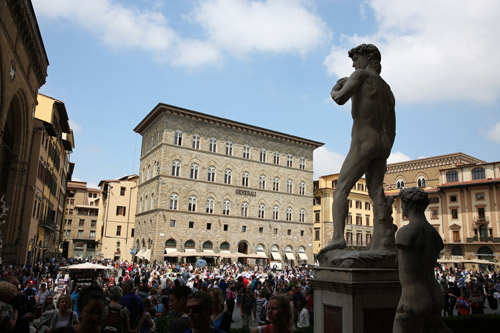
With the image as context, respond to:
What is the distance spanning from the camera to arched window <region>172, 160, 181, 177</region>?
4331 cm

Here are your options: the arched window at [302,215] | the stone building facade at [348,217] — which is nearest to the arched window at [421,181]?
the stone building facade at [348,217]

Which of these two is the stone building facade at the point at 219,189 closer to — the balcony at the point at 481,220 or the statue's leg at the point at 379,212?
the balcony at the point at 481,220

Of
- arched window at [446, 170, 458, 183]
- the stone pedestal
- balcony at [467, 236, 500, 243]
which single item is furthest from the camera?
arched window at [446, 170, 458, 183]

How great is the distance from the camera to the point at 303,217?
51188 millimetres

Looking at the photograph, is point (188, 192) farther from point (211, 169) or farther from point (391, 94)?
point (391, 94)

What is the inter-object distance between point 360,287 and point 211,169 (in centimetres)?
4212

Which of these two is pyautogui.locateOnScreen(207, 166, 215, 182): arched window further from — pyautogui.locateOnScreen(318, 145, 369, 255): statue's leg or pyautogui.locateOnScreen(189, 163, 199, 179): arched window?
pyautogui.locateOnScreen(318, 145, 369, 255): statue's leg

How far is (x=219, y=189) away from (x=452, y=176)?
1249 inches

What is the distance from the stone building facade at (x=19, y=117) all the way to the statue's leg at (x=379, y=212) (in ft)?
68.7

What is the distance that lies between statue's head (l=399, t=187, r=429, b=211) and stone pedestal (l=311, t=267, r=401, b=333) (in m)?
1.10

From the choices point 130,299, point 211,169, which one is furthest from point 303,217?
point 130,299

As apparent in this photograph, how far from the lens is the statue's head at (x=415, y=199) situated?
11.0 feet

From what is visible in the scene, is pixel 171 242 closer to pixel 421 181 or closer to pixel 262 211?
pixel 262 211

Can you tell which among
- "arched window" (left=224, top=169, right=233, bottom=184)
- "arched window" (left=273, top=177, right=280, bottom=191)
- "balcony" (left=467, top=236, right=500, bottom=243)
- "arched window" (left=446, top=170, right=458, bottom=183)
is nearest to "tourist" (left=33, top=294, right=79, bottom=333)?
"arched window" (left=224, top=169, right=233, bottom=184)
